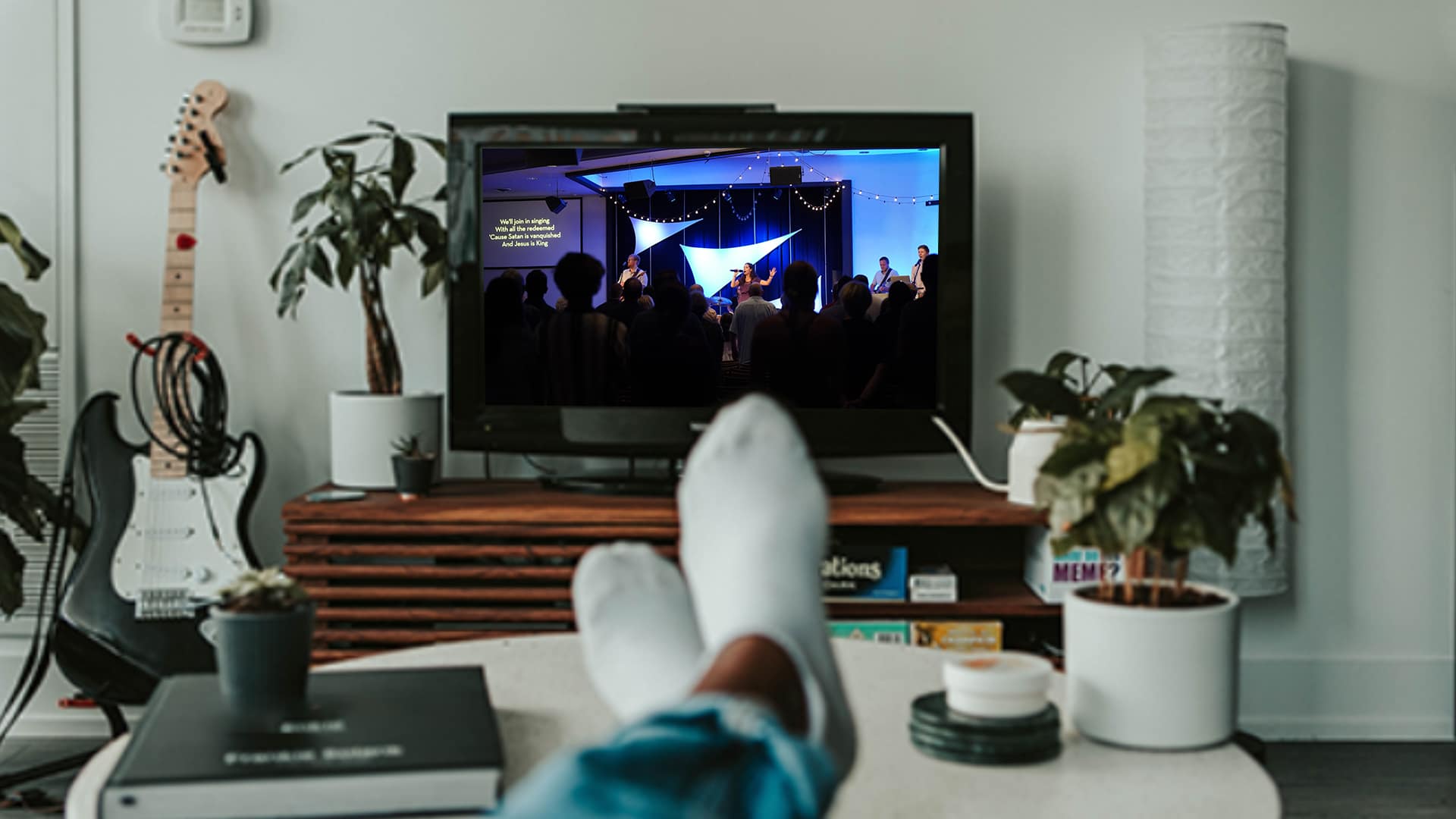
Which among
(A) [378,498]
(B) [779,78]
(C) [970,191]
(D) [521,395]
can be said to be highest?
(B) [779,78]

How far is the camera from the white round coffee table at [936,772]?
3.35 ft

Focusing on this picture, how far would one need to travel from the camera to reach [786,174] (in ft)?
9.23

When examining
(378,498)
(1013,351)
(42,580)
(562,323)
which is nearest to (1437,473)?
(1013,351)

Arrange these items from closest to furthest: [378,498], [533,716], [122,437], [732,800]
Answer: [732,800], [533,716], [378,498], [122,437]

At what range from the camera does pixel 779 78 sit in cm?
302

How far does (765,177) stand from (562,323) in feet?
1.63

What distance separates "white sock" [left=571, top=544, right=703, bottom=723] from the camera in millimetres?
1016

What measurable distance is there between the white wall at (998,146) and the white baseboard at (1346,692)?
0.10ft

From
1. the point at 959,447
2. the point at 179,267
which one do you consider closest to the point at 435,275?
the point at 179,267

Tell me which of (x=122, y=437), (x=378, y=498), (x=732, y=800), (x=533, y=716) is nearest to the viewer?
(x=732, y=800)

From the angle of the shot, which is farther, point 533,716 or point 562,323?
point 562,323

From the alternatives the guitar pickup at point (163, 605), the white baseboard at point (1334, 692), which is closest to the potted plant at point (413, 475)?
the guitar pickup at point (163, 605)

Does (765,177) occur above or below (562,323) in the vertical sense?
above

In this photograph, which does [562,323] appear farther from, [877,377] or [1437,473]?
[1437,473]
